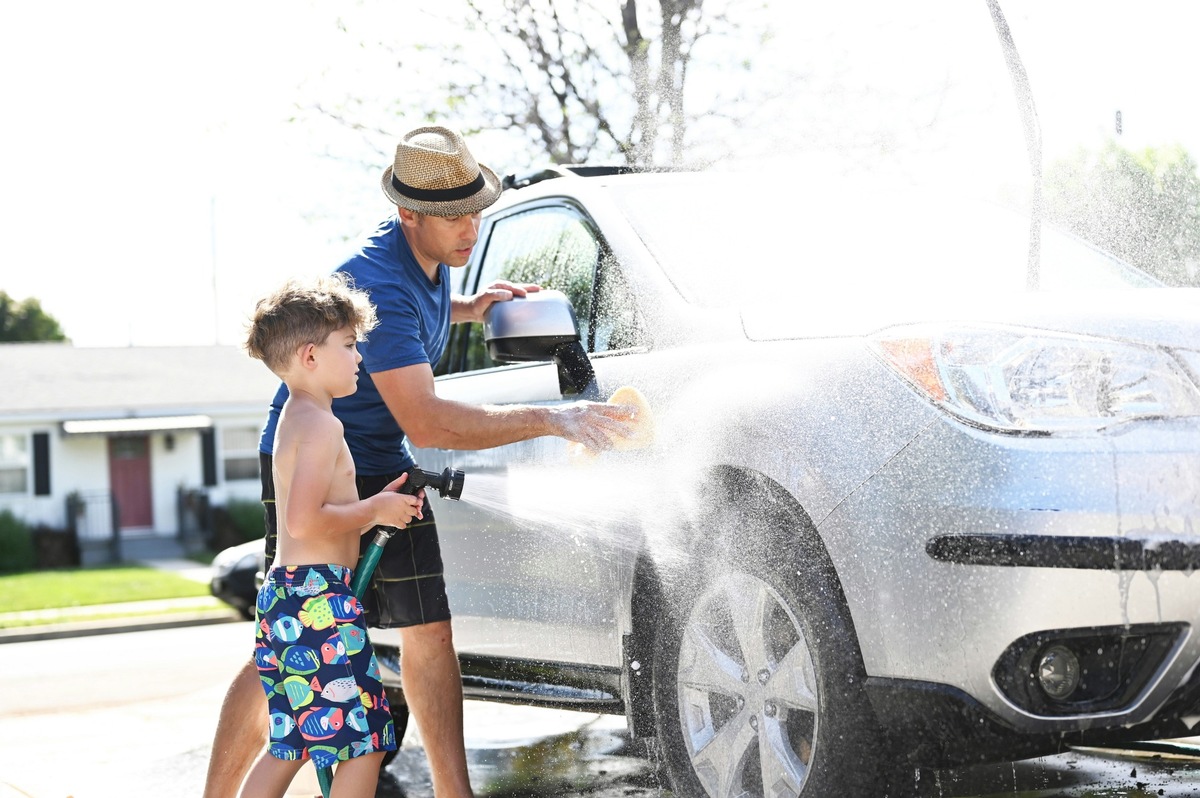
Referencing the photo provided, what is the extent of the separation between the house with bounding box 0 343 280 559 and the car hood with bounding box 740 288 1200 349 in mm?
26453

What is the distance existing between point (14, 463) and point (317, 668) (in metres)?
27.0

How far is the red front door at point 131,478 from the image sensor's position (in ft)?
96.9

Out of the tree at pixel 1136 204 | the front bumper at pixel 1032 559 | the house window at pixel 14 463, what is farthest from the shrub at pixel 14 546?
the front bumper at pixel 1032 559

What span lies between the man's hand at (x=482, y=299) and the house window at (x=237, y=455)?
2641cm

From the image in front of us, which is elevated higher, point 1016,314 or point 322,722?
point 1016,314

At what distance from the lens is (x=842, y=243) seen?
3.86 meters

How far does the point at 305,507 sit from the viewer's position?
3.24 m

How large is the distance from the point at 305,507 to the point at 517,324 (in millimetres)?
802

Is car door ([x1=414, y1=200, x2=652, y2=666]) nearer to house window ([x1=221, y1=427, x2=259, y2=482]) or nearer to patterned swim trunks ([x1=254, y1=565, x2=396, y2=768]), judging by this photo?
patterned swim trunks ([x1=254, y1=565, x2=396, y2=768])

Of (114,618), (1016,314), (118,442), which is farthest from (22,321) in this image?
(1016,314)

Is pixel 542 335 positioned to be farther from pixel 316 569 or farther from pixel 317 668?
pixel 317 668

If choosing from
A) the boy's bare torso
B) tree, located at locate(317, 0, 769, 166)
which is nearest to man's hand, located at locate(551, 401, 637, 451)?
the boy's bare torso

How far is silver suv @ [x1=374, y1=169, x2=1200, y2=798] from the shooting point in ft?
9.12

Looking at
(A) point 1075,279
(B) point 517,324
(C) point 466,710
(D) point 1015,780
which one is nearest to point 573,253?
(B) point 517,324
